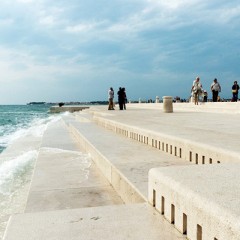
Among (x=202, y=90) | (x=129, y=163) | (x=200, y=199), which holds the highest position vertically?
(x=202, y=90)

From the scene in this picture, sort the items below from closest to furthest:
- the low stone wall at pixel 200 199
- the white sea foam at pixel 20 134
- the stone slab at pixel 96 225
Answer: the low stone wall at pixel 200 199
the stone slab at pixel 96 225
the white sea foam at pixel 20 134

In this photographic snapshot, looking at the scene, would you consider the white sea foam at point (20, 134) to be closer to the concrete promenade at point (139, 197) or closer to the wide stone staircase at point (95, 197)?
the wide stone staircase at point (95, 197)

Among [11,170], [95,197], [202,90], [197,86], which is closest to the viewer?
[95,197]

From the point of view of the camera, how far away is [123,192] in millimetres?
4238

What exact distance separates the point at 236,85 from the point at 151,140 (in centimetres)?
1744

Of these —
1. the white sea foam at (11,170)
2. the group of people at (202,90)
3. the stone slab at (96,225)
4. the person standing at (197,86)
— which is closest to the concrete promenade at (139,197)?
the stone slab at (96,225)

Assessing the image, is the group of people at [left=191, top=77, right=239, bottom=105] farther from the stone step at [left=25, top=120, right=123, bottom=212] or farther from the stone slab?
the stone slab

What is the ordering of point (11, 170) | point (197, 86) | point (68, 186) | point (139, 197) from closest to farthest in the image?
point (139, 197) < point (68, 186) < point (11, 170) < point (197, 86)

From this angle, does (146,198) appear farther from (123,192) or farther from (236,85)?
(236,85)

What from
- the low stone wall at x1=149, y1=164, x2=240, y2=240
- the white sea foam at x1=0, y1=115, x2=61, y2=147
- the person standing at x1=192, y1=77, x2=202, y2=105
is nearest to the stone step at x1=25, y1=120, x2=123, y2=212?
the low stone wall at x1=149, y1=164, x2=240, y2=240

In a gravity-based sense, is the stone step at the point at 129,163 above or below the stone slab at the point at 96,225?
below

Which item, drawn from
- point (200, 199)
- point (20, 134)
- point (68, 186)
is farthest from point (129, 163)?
point (20, 134)

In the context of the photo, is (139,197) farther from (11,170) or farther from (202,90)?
(202,90)

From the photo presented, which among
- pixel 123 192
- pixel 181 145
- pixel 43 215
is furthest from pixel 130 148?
pixel 43 215
